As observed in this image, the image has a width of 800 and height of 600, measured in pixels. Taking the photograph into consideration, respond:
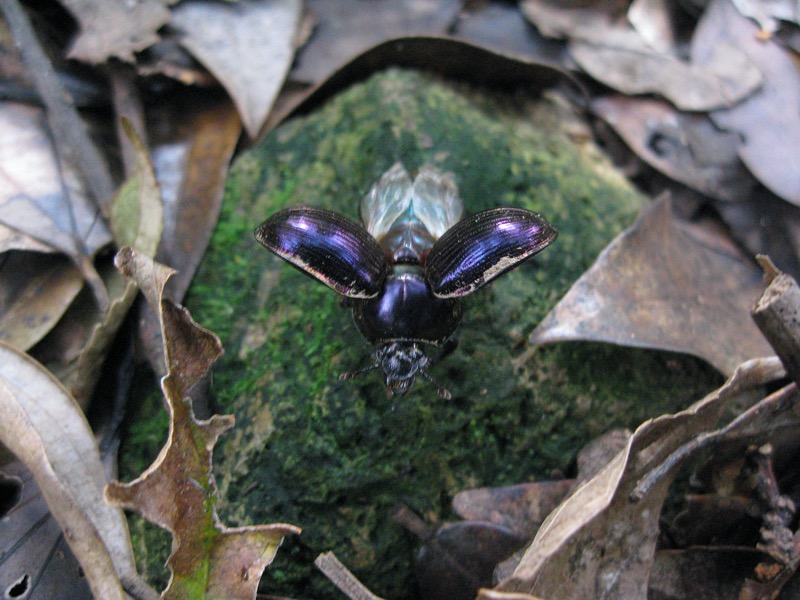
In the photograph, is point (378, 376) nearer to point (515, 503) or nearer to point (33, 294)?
point (515, 503)

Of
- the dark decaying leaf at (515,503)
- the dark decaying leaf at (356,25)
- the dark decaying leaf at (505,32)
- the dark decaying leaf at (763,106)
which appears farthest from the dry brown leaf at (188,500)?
the dark decaying leaf at (763,106)

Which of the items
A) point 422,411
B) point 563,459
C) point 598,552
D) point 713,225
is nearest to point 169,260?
point 422,411

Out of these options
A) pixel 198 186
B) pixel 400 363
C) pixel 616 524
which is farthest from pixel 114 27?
pixel 616 524

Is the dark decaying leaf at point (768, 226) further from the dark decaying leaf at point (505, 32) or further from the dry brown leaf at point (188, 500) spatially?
the dry brown leaf at point (188, 500)

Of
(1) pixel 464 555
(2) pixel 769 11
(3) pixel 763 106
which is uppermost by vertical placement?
(2) pixel 769 11

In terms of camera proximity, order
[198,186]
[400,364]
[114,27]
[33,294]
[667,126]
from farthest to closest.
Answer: [667,126] < [114,27] < [198,186] < [33,294] < [400,364]

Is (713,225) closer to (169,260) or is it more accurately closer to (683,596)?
(683,596)
